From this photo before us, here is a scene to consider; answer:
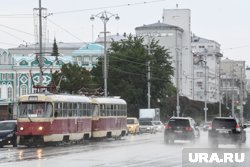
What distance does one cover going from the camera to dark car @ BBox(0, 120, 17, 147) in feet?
142

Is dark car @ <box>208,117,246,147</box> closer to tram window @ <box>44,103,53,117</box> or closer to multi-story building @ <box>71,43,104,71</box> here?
tram window @ <box>44,103,53,117</box>

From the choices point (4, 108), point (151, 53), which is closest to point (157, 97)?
point (151, 53)

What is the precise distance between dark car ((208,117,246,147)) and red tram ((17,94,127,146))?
914 cm

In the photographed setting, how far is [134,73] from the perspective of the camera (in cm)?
9038

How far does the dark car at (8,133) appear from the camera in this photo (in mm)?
43375

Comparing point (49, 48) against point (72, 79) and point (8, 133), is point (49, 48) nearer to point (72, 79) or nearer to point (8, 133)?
point (72, 79)

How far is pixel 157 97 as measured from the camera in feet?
311

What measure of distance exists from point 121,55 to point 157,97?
763 centimetres

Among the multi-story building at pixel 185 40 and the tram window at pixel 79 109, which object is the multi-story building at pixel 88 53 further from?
the tram window at pixel 79 109

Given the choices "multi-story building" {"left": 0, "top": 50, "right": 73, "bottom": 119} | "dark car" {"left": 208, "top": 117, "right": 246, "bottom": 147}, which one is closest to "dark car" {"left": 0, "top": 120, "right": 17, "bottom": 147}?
"dark car" {"left": 208, "top": 117, "right": 246, "bottom": 147}

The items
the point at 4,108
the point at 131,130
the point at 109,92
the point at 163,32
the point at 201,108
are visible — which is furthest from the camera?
the point at 163,32

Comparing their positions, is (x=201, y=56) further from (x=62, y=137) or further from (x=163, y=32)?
(x=62, y=137)

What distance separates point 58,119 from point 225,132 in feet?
32.5

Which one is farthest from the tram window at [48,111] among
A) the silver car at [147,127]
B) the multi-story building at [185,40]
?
the multi-story building at [185,40]
